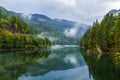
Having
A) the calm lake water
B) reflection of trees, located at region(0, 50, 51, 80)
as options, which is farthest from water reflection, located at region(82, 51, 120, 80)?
reflection of trees, located at region(0, 50, 51, 80)

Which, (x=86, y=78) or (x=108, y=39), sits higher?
(x=108, y=39)

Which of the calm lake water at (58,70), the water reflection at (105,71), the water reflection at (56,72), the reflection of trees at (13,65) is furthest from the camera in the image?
the reflection of trees at (13,65)

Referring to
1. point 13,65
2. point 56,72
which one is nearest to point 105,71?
point 56,72

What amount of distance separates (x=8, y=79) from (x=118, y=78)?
21.9m

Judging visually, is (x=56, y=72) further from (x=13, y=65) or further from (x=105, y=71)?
(x=13, y=65)

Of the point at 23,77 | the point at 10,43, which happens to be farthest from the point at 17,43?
the point at 23,77

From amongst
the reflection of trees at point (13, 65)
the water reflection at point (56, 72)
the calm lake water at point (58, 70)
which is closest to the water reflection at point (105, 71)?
the calm lake water at point (58, 70)

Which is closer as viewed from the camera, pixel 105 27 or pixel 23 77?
pixel 23 77

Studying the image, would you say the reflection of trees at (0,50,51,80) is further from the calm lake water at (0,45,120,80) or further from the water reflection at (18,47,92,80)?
the water reflection at (18,47,92,80)

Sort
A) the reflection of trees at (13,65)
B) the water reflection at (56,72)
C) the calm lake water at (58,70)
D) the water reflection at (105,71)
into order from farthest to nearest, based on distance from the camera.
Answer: the reflection of trees at (13,65) < the water reflection at (56,72) < the calm lake water at (58,70) < the water reflection at (105,71)

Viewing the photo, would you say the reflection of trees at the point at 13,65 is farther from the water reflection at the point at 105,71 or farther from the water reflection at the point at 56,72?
the water reflection at the point at 105,71

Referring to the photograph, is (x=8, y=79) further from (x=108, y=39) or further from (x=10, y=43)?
(x=10, y=43)

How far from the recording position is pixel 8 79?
5409cm

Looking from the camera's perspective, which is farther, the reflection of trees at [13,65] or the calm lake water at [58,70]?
the reflection of trees at [13,65]
